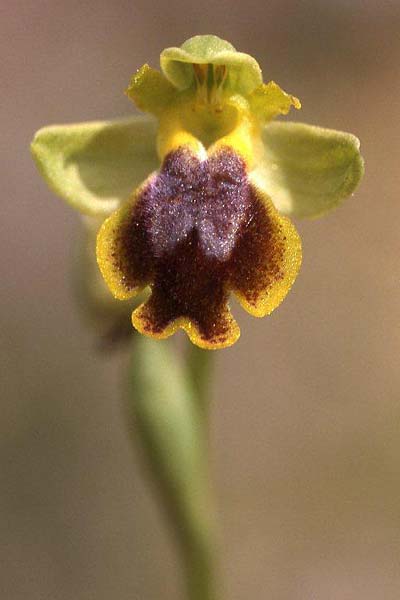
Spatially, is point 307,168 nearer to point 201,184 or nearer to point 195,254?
point 201,184

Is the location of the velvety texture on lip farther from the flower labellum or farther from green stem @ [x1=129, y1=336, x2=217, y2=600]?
green stem @ [x1=129, y1=336, x2=217, y2=600]

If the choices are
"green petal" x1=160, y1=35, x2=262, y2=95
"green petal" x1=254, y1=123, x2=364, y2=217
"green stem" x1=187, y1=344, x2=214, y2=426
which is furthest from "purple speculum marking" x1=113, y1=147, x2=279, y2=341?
"green stem" x1=187, y1=344, x2=214, y2=426

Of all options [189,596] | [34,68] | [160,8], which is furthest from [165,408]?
[160,8]

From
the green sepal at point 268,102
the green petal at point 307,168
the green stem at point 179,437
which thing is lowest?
the green stem at point 179,437

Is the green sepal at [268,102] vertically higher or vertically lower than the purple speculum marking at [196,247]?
higher

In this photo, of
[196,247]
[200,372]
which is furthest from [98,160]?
[200,372]

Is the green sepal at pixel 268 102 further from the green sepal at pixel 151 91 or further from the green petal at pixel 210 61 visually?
the green sepal at pixel 151 91

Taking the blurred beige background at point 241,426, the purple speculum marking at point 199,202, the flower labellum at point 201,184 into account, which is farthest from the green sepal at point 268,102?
the blurred beige background at point 241,426
